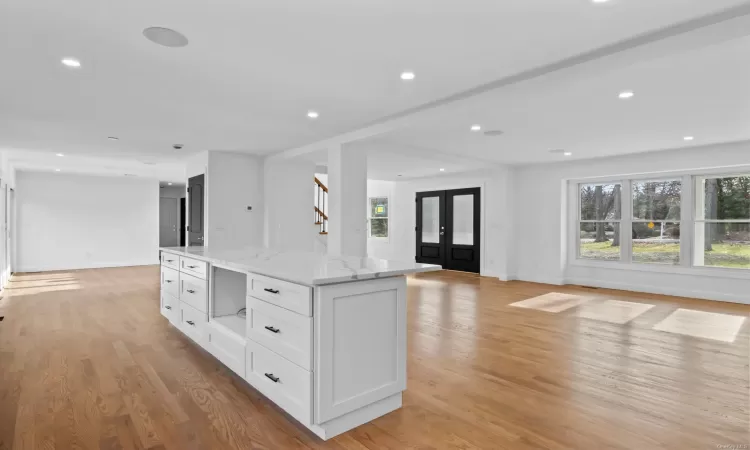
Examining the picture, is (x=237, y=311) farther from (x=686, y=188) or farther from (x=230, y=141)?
(x=686, y=188)

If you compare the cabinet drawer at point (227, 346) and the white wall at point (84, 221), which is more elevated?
the white wall at point (84, 221)

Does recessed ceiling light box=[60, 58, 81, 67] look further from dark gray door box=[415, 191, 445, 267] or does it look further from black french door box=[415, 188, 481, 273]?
dark gray door box=[415, 191, 445, 267]

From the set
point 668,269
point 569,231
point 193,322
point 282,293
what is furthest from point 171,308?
point 668,269

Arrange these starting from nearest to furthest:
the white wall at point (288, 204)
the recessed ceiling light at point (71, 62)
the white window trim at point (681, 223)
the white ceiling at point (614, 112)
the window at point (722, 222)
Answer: the recessed ceiling light at point (71, 62)
the white ceiling at point (614, 112)
the window at point (722, 222)
the white window trim at point (681, 223)
the white wall at point (288, 204)

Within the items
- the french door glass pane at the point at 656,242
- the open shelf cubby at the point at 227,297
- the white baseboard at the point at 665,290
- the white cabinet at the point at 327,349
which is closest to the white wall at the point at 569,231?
the white baseboard at the point at 665,290

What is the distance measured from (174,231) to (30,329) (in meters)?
9.20

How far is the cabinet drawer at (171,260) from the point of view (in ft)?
12.8

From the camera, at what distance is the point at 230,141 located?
19.9ft

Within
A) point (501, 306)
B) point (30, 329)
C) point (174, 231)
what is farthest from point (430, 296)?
point (174, 231)

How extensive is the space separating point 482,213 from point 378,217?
3475mm

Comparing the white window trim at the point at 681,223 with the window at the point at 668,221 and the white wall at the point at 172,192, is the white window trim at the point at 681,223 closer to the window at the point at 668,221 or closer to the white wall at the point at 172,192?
the window at the point at 668,221

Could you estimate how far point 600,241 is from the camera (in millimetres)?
7586

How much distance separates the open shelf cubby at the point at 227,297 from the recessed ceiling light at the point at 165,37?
1.69 m

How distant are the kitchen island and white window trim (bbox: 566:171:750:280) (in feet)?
20.5
